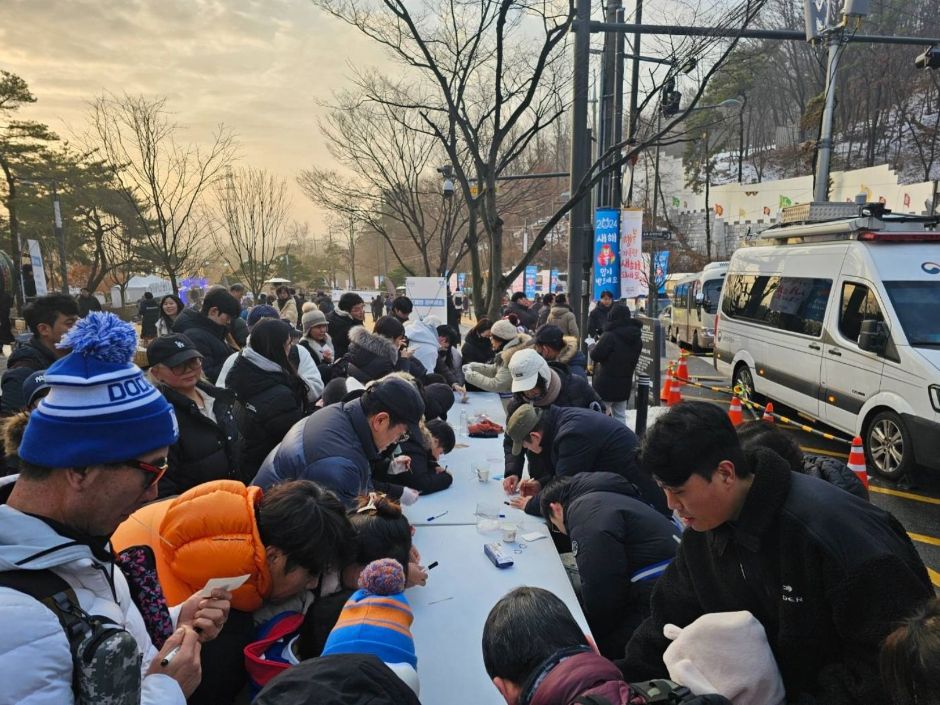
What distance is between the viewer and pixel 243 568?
1799 mm

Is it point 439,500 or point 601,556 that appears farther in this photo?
point 439,500

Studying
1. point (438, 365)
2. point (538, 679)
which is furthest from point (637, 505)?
point (438, 365)

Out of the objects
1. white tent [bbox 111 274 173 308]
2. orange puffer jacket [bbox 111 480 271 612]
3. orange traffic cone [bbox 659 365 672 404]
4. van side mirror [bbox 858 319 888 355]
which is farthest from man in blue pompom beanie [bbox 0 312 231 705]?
white tent [bbox 111 274 173 308]

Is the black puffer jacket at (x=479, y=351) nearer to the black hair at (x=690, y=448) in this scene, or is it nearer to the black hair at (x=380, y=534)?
the black hair at (x=380, y=534)

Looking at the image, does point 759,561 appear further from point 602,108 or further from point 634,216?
point 602,108

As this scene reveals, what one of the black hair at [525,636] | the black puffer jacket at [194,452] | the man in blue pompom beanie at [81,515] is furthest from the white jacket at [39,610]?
the black puffer jacket at [194,452]

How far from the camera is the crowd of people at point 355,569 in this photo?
1.06 metres

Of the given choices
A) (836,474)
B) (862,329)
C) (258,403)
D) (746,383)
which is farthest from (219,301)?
(746,383)

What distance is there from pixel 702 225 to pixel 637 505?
39533 mm

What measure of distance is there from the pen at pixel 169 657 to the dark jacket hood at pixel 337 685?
60 centimetres

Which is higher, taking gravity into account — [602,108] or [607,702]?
[602,108]

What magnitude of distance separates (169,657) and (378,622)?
0.58 m

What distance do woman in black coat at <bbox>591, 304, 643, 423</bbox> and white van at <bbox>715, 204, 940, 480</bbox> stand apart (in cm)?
219

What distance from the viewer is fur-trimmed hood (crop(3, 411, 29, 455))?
4.91 feet
